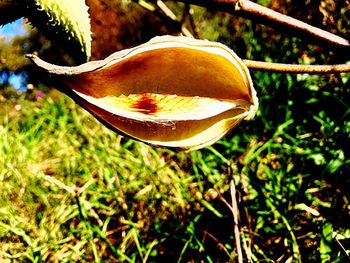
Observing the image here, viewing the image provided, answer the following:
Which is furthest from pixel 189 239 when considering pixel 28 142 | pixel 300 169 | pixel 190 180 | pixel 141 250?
pixel 28 142

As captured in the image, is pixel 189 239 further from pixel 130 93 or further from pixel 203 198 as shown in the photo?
pixel 130 93

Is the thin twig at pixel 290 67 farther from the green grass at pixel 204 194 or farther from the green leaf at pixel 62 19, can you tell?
the green grass at pixel 204 194

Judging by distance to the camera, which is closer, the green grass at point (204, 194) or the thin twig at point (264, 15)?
the thin twig at point (264, 15)

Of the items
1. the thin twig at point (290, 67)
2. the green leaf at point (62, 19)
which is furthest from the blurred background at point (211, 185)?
the green leaf at point (62, 19)

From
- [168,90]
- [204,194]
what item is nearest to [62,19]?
[168,90]

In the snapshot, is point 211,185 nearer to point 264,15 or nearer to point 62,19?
point 264,15

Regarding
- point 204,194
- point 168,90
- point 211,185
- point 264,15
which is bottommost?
point 204,194

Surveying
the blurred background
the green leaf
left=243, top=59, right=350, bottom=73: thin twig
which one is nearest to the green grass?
the blurred background
